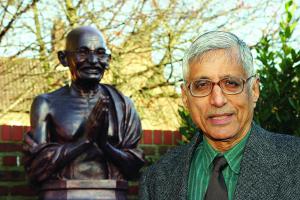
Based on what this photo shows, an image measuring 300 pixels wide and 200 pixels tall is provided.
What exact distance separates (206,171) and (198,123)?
0.15 meters

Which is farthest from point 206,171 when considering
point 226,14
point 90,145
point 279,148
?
point 226,14

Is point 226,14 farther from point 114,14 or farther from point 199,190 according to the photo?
point 199,190

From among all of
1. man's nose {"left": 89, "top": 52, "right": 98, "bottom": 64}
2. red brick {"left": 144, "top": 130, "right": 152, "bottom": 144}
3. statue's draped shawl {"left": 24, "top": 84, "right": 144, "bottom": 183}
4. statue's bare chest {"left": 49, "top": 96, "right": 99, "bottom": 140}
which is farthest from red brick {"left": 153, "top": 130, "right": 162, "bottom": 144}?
man's nose {"left": 89, "top": 52, "right": 98, "bottom": 64}

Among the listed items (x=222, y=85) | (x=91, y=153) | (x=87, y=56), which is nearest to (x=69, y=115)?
(x=91, y=153)

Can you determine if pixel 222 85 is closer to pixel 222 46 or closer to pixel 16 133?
pixel 222 46

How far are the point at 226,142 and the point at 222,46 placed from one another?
0.28 metres

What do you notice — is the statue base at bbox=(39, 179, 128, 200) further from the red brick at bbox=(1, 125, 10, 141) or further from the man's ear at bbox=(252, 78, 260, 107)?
the man's ear at bbox=(252, 78, 260, 107)

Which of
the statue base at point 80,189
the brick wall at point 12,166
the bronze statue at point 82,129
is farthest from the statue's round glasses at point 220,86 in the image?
the brick wall at point 12,166

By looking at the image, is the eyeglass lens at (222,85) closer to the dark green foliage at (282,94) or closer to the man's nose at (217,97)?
the man's nose at (217,97)

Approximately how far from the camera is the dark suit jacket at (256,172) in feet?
6.49

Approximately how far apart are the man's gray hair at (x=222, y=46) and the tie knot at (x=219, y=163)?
258 millimetres

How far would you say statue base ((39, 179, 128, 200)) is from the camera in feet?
15.0

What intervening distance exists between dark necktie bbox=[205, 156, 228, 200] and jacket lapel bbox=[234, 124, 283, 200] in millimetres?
61

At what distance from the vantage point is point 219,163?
2104mm
